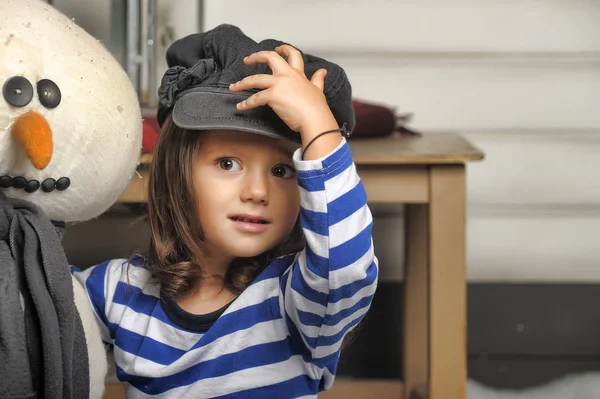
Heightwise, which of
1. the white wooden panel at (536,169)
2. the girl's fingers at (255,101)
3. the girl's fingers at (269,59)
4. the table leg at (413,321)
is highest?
the girl's fingers at (269,59)

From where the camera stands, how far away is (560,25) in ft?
5.25

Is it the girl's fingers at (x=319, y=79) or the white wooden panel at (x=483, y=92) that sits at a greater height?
the girl's fingers at (x=319, y=79)

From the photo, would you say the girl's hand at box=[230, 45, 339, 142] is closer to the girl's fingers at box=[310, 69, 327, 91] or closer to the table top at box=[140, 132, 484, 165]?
the girl's fingers at box=[310, 69, 327, 91]

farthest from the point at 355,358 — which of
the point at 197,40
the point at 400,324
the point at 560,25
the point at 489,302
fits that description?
the point at 197,40

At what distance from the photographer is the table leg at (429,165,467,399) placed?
1.09m

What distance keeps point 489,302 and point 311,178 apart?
1.03 metres

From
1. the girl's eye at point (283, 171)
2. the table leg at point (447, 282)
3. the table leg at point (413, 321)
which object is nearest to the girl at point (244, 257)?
the girl's eye at point (283, 171)

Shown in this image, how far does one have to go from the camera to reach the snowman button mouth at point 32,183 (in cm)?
70

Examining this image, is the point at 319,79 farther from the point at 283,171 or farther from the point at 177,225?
the point at 177,225

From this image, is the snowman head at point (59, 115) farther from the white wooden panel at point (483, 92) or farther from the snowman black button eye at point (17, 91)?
the white wooden panel at point (483, 92)

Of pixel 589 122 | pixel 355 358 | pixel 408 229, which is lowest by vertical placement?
pixel 355 358

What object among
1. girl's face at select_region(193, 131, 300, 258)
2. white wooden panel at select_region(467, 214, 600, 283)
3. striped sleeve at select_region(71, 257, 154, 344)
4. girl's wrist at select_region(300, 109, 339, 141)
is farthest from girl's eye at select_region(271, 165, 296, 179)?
white wooden panel at select_region(467, 214, 600, 283)

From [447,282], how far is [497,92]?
65 cm

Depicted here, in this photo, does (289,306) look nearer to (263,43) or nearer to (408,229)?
(263,43)
